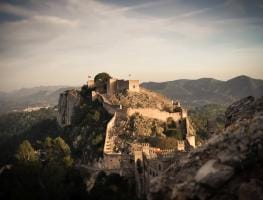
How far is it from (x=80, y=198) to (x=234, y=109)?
2892 centimetres

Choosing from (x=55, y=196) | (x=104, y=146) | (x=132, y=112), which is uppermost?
(x=132, y=112)

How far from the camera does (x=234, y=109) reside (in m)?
15.8

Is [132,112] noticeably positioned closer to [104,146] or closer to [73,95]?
[104,146]

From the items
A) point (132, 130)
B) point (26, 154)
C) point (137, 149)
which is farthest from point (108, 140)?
point (26, 154)

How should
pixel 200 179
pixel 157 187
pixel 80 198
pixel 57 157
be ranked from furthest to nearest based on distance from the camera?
pixel 57 157 < pixel 80 198 < pixel 157 187 < pixel 200 179

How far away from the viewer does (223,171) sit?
10695 millimetres

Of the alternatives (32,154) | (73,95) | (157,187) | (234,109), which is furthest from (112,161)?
(157,187)

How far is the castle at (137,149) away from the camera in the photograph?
39.1 metres

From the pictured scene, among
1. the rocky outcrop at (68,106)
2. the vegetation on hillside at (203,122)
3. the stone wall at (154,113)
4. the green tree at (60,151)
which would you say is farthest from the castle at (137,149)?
the green tree at (60,151)

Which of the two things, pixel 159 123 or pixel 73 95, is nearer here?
pixel 159 123

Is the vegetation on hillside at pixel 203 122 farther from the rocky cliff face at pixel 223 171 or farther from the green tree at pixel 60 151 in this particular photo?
the green tree at pixel 60 151

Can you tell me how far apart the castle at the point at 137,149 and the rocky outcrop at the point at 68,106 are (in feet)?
11.7

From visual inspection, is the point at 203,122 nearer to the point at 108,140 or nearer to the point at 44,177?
the point at 108,140

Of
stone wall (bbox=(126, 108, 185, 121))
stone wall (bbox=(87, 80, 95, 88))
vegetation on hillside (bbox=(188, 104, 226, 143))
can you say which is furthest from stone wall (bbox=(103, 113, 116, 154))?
stone wall (bbox=(87, 80, 95, 88))
